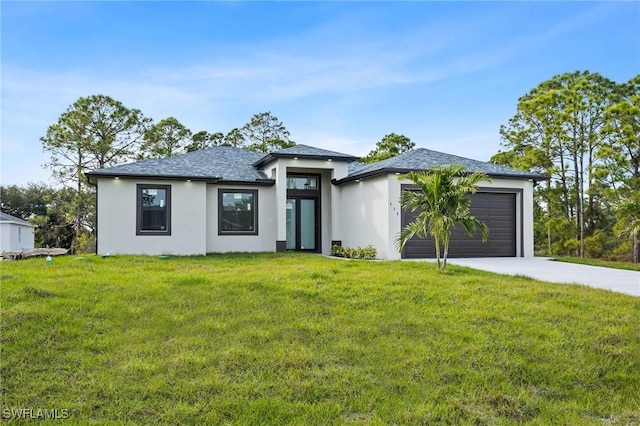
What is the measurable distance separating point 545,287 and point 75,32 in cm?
1035

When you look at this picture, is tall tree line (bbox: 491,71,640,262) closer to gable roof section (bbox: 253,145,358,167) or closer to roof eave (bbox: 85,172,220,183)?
gable roof section (bbox: 253,145,358,167)

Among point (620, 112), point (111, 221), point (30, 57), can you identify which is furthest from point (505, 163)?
point (30, 57)

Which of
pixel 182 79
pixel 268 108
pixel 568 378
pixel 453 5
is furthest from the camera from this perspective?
pixel 268 108

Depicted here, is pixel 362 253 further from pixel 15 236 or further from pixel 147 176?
pixel 15 236

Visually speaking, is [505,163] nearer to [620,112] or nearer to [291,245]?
[620,112]

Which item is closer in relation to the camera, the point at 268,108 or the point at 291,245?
the point at 291,245

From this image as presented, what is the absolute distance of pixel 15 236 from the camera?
24953 mm

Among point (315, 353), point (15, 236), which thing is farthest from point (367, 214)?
point (15, 236)

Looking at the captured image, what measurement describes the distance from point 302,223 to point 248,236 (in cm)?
220

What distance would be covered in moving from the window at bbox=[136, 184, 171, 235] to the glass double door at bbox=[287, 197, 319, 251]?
4.20 m

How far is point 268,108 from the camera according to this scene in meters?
29.9

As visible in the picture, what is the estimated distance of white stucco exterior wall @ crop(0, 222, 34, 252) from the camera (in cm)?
2358

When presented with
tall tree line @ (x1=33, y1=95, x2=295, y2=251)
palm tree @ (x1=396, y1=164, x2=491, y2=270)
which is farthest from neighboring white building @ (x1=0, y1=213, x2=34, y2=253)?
palm tree @ (x1=396, y1=164, x2=491, y2=270)

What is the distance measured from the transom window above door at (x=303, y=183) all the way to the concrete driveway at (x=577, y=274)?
22.1ft
